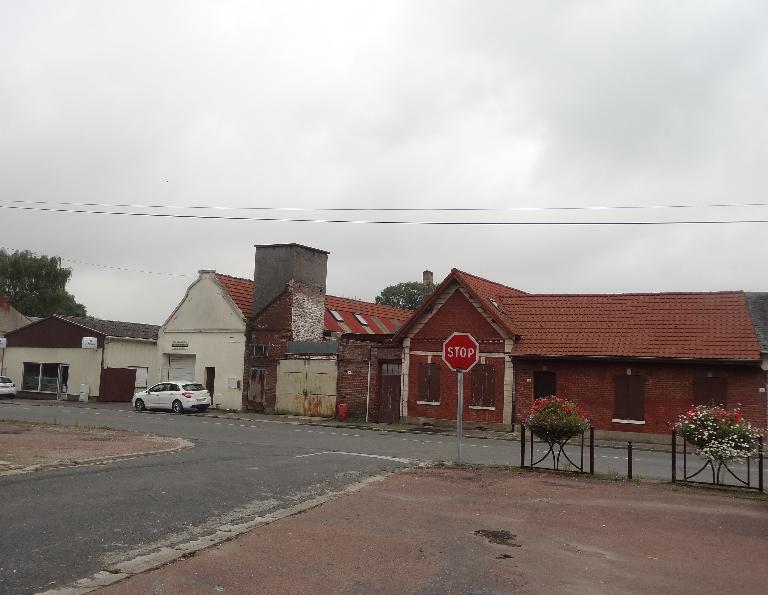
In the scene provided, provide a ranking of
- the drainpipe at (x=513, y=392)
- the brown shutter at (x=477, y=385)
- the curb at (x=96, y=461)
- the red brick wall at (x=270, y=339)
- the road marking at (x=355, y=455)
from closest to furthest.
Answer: the curb at (x=96, y=461) < the road marking at (x=355, y=455) < the drainpipe at (x=513, y=392) < the brown shutter at (x=477, y=385) < the red brick wall at (x=270, y=339)

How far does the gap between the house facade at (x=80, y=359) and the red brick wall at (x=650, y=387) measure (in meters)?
25.9

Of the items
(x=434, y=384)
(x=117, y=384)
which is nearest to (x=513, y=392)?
(x=434, y=384)

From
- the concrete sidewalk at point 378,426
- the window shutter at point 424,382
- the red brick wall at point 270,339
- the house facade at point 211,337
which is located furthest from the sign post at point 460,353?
the house facade at point 211,337

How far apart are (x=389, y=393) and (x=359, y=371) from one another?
1.87m

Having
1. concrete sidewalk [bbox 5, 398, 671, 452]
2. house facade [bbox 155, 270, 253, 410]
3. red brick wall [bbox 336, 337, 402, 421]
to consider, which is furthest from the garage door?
red brick wall [bbox 336, 337, 402, 421]

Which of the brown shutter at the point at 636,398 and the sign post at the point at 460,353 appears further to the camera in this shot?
the brown shutter at the point at 636,398

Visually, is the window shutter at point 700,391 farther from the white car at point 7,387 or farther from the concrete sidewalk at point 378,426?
the white car at point 7,387

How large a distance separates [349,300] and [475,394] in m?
17.5

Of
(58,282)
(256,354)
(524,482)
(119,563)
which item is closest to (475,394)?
(256,354)

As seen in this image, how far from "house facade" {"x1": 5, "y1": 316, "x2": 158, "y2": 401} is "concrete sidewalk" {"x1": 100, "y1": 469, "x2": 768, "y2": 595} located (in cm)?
3473

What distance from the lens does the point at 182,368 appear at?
40.7m

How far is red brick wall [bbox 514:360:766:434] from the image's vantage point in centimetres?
2519

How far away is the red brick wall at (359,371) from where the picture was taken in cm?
3256

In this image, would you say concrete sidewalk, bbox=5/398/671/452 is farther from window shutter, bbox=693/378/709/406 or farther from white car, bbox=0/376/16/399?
white car, bbox=0/376/16/399
